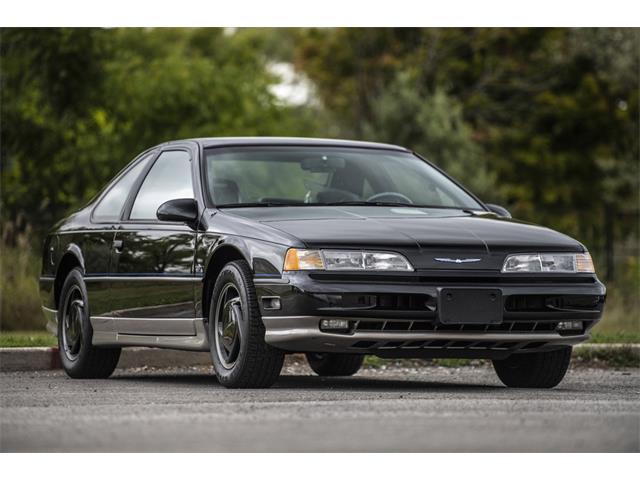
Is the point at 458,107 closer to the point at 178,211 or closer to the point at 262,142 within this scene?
the point at 262,142

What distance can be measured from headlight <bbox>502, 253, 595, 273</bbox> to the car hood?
40 mm

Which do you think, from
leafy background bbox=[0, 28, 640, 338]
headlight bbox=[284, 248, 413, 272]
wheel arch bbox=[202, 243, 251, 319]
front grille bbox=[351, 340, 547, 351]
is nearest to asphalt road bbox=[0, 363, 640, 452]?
front grille bbox=[351, 340, 547, 351]

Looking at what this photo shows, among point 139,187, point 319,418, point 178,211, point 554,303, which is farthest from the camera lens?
point 139,187

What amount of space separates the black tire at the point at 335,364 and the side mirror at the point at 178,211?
2371 millimetres

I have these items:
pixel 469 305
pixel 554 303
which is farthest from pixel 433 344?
pixel 554 303

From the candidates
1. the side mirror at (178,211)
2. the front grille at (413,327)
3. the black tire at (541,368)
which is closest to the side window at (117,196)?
the side mirror at (178,211)

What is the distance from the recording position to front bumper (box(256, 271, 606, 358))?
8.12 metres

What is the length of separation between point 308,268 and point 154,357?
13.9 ft

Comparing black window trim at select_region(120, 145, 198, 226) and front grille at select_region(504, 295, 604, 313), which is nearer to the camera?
front grille at select_region(504, 295, 604, 313)

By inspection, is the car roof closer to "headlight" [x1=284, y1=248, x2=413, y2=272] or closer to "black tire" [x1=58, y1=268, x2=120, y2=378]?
"black tire" [x1=58, y1=268, x2=120, y2=378]

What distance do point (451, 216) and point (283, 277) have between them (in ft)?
4.85

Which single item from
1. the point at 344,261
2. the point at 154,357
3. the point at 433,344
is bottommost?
the point at 154,357

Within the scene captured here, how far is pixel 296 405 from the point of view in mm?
7344

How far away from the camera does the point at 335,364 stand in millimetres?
11328
